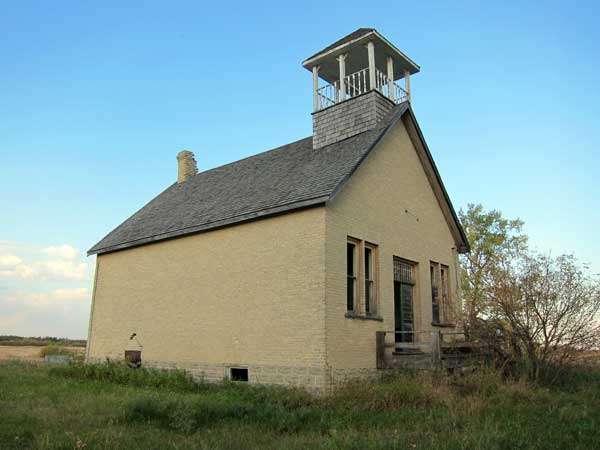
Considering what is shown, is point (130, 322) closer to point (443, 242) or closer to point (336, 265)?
point (336, 265)

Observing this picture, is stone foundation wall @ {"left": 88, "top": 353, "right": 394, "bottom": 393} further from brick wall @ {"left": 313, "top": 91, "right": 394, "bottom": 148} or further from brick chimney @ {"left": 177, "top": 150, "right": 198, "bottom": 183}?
brick chimney @ {"left": 177, "top": 150, "right": 198, "bottom": 183}

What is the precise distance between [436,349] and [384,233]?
4.01 meters

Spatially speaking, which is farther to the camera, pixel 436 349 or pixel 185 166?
pixel 185 166

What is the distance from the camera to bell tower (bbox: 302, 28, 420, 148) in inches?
663

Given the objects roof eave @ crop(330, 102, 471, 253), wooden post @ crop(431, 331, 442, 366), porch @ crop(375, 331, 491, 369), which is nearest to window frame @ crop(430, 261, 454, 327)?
roof eave @ crop(330, 102, 471, 253)

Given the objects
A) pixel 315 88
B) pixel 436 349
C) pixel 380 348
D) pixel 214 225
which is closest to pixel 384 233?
pixel 380 348

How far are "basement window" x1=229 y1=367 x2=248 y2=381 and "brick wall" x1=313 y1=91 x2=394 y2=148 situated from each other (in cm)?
811

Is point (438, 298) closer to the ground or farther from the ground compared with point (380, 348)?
farther from the ground

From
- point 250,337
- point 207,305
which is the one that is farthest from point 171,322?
point 250,337

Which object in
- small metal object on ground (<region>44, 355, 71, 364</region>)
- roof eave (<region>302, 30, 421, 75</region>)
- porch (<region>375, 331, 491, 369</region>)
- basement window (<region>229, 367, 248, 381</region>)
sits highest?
roof eave (<region>302, 30, 421, 75</region>)

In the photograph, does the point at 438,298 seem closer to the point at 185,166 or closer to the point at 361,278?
the point at 361,278

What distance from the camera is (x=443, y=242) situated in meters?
19.3

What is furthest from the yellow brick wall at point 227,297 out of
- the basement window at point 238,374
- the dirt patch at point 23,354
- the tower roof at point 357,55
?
the dirt patch at point 23,354

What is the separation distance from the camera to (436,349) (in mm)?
12977
